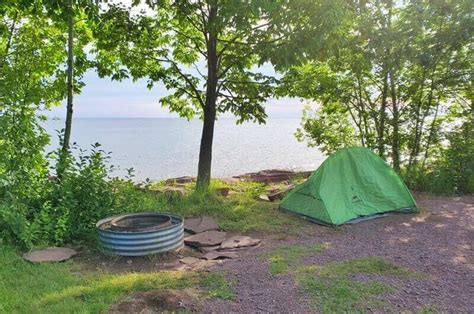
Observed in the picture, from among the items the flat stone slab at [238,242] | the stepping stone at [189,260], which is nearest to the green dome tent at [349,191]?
the flat stone slab at [238,242]

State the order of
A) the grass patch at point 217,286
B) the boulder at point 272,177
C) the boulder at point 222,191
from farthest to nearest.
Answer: the boulder at point 272,177 < the boulder at point 222,191 < the grass patch at point 217,286

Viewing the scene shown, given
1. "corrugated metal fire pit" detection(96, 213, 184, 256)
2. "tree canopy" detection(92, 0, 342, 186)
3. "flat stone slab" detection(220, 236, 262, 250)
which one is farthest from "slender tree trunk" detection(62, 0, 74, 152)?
"flat stone slab" detection(220, 236, 262, 250)

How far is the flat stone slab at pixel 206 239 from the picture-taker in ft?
17.3

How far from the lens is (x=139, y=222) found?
17.4ft

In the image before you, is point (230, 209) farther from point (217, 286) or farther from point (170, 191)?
point (217, 286)

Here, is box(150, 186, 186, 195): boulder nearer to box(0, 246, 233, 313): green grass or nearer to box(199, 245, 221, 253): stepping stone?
box(199, 245, 221, 253): stepping stone

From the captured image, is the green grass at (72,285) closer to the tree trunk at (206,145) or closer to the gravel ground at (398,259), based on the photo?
the gravel ground at (398,259)

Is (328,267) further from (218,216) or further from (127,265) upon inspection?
(218,216)

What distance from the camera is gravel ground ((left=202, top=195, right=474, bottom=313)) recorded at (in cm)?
349

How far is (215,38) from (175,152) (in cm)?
1453

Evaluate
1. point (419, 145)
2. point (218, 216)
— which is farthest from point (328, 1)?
point (419, 145)

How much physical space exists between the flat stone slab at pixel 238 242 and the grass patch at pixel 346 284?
1.15m

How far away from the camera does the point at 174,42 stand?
847 centimetres

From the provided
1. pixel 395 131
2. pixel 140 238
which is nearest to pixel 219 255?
pixel 140 238
